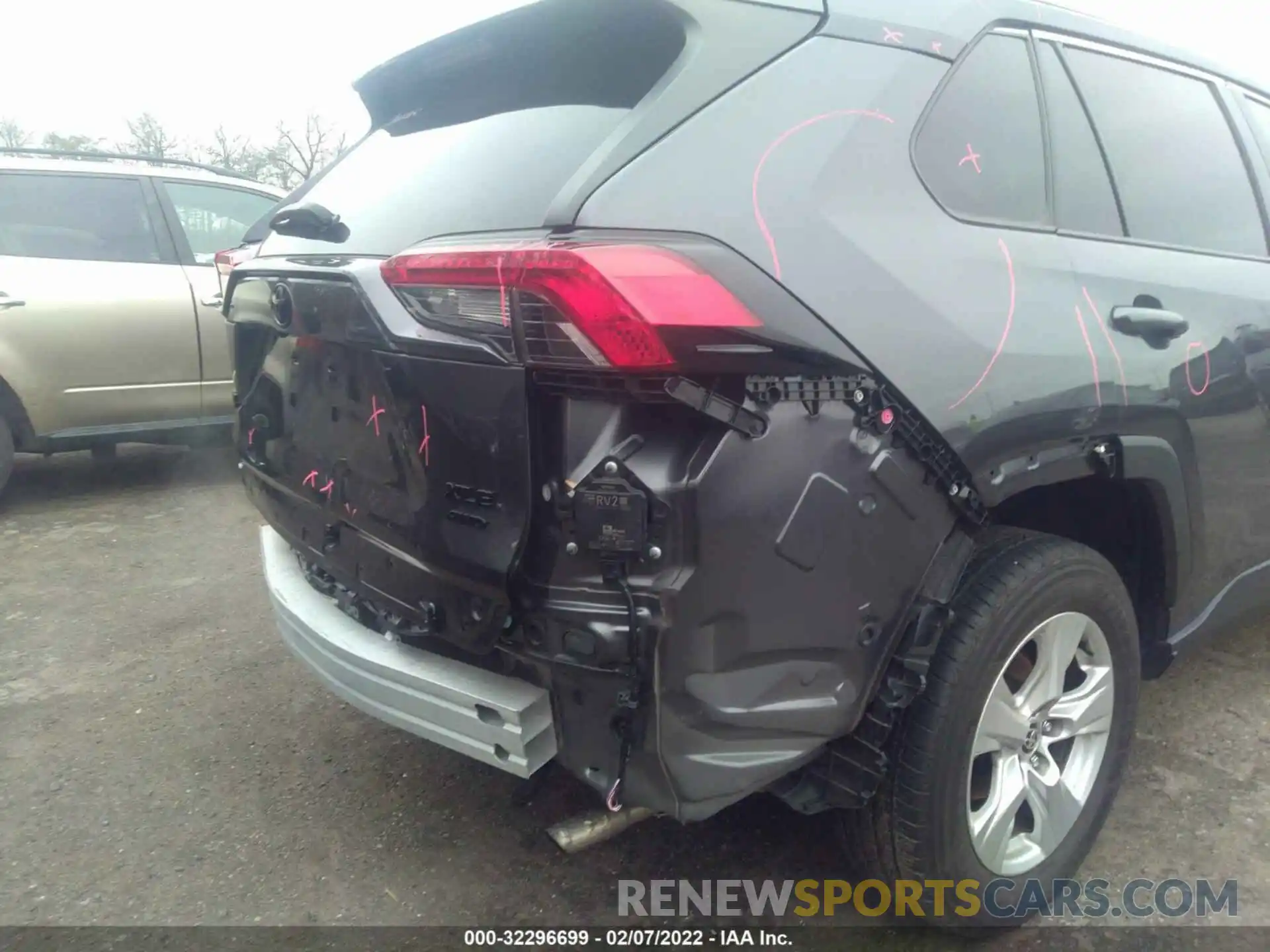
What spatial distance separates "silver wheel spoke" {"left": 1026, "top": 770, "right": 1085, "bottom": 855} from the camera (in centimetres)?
219

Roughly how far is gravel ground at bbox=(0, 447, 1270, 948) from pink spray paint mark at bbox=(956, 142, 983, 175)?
1645 mm

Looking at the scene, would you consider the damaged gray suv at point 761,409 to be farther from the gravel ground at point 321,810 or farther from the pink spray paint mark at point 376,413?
the gravel ground at point 321,810

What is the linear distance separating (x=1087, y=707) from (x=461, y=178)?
1.86m

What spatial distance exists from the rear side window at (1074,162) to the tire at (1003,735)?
763mm

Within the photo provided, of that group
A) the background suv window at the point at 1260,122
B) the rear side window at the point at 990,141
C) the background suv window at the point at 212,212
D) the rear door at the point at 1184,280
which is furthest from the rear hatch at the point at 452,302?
the background suv window at the point at 212,212

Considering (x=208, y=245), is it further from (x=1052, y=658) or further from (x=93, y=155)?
(x=1052, y=658)

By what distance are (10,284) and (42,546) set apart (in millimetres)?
1420

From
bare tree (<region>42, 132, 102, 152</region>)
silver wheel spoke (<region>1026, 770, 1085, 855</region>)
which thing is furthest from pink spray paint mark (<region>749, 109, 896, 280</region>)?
bare tree (<region>42, 132, 102, 152</region>)

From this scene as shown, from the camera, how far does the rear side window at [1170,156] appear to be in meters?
2.36

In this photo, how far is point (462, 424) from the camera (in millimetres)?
1665

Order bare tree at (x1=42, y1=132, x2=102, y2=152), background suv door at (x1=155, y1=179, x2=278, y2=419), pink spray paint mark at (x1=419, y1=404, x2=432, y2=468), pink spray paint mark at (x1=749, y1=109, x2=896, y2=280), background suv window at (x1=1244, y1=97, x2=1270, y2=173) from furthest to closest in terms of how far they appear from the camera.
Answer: bare tree at (x1=42, y1=132, x2=102, y2=152)
background suv door at (x1=155, y1=179, x2=278, y2=419)
background suv window at (x1=1244, y1=97, x2=1270, y2=173)
pink spray paint mark at (x1=419, y1=404, x2=432, y2=468)
pink spray paint mark at (x1=749, y1=109, x2=896, y2=280)

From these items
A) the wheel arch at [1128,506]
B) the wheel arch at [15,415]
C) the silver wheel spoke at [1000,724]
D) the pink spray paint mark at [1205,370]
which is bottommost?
the wheel arch at [15,415]

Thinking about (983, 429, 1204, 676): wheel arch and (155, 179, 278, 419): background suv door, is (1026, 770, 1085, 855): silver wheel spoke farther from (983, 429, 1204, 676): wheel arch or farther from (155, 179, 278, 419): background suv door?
(155, 179, 278, 419): background suv door

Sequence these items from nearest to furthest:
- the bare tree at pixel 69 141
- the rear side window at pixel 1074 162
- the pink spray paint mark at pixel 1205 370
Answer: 1. the rear side window at pixel 1074 162
2. the pink spray paint mark at pixel 1205 370
3. the bare tree at pixel 69 141
